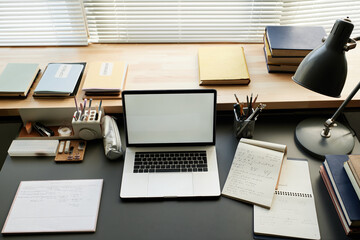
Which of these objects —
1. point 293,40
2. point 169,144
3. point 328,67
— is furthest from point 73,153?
point 293,40

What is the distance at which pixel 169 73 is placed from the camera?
154 cm

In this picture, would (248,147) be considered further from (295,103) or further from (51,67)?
(51,67)

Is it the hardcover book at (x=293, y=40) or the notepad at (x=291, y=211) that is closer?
the notepad at (x=291, y=211)

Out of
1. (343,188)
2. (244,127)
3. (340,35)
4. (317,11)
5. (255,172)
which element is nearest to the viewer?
(340,35)

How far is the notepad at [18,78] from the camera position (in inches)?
55.1

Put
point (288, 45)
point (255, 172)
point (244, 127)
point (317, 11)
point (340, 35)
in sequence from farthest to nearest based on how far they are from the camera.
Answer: point (317, 11)
point (288, 45)
point (244, 127)
point (255, 172)
point (340, 35)

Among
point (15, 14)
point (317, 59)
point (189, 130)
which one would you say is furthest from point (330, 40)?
point (15, 14)

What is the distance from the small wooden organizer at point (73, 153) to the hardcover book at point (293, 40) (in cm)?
88

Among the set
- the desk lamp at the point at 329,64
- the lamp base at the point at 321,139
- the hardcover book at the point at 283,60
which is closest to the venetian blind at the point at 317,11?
the hardcover book at the point at 283,60

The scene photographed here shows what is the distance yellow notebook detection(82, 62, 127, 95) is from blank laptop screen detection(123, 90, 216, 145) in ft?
0.78

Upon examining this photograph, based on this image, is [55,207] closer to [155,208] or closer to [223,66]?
[155,208]

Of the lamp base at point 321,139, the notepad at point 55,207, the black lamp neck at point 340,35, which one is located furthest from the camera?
the lamp base at point 321,139

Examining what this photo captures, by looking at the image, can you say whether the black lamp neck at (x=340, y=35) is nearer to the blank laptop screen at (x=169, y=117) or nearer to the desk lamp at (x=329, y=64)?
the desk lamp at (x=329, y=64)

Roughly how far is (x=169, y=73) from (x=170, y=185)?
581mm
